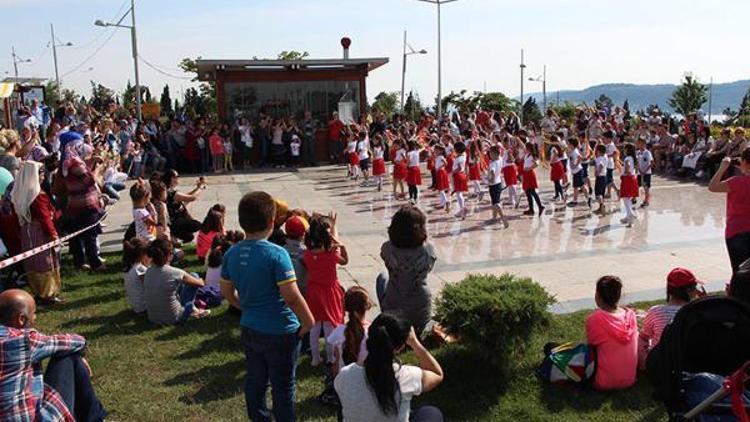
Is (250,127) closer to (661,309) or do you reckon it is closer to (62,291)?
(62,291)

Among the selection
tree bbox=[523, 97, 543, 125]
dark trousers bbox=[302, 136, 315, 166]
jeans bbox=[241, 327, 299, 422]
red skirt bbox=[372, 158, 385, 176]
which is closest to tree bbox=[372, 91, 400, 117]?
tree bbox=[523, 97, 543, 125]

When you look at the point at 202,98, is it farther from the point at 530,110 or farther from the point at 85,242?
the point at 85,242

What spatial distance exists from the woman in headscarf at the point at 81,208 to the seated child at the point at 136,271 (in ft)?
6.24

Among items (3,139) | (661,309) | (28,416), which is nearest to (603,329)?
(661,309)

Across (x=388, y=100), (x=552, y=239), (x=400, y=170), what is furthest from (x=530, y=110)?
(x=552, y=239)

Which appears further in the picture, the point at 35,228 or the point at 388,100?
the point at 388,100

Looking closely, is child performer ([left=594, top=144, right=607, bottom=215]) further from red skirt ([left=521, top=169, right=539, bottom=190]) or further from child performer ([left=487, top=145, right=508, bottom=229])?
child performer ([left=487, top=145, right=508, bottom=229])

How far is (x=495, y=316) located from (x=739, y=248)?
10.0 feet

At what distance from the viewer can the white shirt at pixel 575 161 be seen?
48.2 ft

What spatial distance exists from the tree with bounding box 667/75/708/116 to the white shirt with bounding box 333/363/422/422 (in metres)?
66.7

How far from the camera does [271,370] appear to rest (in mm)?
4523

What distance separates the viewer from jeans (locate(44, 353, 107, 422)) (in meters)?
4.39

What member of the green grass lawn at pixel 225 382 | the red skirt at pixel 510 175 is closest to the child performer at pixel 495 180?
the red skirt at pixel 510 175

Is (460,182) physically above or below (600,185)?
above
